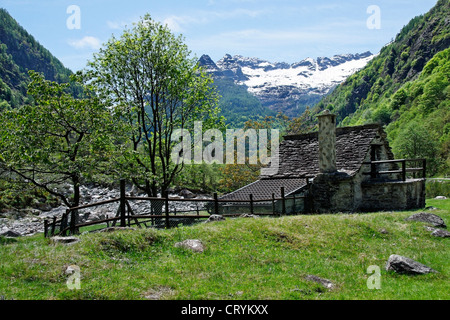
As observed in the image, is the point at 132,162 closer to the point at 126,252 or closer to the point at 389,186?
the point at 126,252

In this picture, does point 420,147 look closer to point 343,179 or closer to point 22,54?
point 343,179

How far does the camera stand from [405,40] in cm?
A: 14988

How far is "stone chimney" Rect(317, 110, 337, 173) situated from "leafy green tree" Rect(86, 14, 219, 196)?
9.02 m

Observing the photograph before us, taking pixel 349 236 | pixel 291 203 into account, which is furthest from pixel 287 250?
pixel 291 203

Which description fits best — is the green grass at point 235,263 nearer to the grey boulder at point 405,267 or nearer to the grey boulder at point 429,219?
the grey boulder at point 405,267

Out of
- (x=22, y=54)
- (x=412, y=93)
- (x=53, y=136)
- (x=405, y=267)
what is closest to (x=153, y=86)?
(x=53, y=136)

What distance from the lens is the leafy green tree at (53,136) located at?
17.6 meters

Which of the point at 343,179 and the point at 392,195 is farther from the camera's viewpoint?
the point at 392,195

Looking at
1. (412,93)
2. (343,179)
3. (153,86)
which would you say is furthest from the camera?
(412,93)

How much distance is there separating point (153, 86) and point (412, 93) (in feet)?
338

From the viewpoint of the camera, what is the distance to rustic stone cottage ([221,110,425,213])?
68.3ft

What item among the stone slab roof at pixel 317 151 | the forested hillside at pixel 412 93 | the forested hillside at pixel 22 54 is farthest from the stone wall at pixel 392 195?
the forested hillside at pixel 22 54

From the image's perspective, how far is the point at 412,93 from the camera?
10650 centimetres
